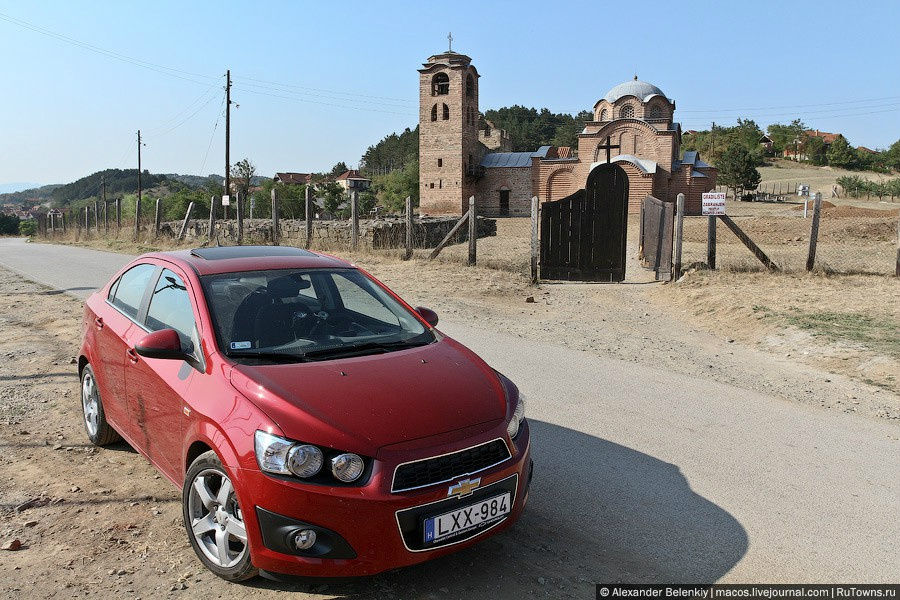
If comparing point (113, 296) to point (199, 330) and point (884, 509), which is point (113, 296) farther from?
point (884, 509)

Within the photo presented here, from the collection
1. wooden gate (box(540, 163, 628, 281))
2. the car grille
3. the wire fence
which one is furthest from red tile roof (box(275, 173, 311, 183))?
the car grille

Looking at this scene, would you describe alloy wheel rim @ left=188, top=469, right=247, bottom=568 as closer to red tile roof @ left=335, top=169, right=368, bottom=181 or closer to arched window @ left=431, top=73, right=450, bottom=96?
arched window @ left=431, top=73, right=450, bottom=96

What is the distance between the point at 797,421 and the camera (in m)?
5.70

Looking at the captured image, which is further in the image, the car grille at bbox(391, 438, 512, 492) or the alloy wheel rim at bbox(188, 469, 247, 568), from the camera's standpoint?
the alloy wheel rim at bbox(188, 469, 247, 568)

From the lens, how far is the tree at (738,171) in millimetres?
68562

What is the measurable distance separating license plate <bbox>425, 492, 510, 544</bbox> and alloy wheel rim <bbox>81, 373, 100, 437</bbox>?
322cm

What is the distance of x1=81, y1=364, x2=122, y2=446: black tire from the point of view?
195 inches

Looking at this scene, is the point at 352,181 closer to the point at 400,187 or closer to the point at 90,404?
the point at 400,187

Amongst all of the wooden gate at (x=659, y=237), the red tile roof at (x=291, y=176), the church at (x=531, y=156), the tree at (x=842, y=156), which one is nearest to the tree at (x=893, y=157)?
the tree at (x=842, y=156)

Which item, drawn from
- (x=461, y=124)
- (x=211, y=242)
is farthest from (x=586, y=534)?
(x=461, y=124)

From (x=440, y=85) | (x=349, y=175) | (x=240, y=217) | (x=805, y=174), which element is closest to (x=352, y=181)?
(x=349, y=175)

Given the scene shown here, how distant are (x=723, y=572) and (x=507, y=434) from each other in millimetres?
1299

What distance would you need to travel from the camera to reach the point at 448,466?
3076mm

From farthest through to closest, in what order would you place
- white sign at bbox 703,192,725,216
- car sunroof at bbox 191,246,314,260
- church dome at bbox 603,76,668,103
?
church dome at bbox 603,76,668,103
white sign at bbox 703,192,725,216
car sunroof at bbox 191,246,314,260
